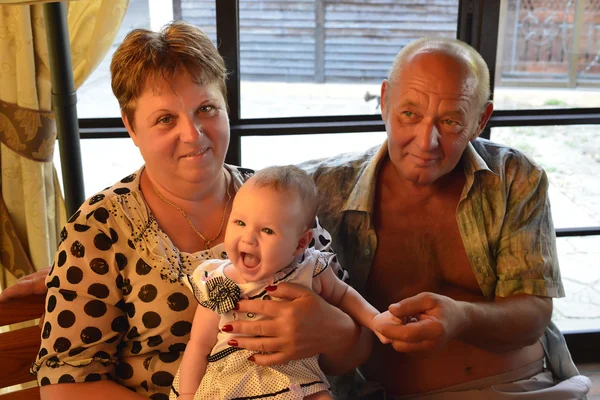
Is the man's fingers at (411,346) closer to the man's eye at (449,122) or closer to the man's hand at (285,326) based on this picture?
the man's hand at (285,326)

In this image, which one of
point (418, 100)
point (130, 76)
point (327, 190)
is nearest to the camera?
point (130, 76)

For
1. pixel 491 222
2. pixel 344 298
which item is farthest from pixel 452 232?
pixel 344 298

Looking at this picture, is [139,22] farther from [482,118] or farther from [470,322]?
[470,322]

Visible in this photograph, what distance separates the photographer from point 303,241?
147 centimetres

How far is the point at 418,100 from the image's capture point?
5.86 feet

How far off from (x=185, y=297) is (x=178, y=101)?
436mm

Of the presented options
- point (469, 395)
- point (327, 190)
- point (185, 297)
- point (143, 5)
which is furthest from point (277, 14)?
point (469, 395)

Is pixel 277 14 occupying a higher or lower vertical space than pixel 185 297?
higher

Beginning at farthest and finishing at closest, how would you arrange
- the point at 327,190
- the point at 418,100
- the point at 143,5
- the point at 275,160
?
the point at 275,160 < the point at 143,5 < the point at 327,190 < the point at 418,100

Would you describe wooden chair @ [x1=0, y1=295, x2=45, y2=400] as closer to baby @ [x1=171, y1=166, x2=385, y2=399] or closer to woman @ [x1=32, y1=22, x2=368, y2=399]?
woman @ [x1=32, y1=22, x2=368, y2=399]

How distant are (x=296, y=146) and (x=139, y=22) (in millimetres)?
730

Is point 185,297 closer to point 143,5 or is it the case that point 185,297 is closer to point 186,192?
point 186,192

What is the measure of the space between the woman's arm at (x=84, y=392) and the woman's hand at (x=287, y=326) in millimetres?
315

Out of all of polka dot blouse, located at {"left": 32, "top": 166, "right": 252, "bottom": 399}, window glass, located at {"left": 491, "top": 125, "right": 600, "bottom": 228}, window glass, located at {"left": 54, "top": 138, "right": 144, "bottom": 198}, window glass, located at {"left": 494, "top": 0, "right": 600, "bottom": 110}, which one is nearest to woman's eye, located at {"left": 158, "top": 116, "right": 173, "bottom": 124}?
polka dot blouse, located at {"left": 32, "top": 166, "right": 252, "bottom": 399}
